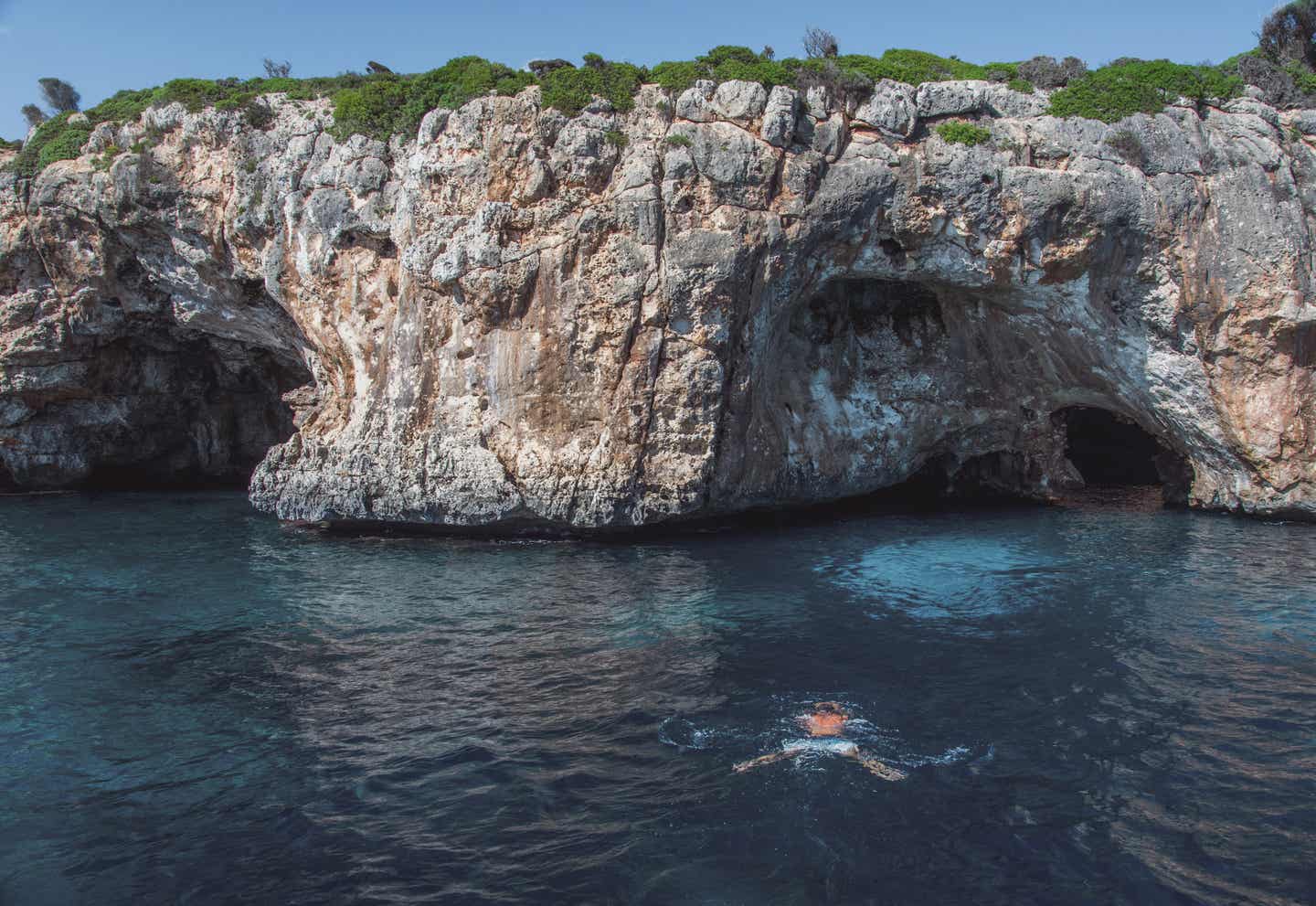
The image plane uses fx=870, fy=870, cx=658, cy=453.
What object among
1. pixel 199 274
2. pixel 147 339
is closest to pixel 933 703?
pixel 199 274

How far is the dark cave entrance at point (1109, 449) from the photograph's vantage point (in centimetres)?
3706

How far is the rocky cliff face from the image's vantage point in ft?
79.7

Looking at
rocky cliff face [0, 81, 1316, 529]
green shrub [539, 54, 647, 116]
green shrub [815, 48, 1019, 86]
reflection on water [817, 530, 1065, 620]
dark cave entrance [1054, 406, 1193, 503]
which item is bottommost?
reflection on water [817, 530, 1065, 620]

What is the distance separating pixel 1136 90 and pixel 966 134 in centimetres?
575

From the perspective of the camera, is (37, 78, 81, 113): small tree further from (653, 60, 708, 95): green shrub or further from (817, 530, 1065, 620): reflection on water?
(817, 530, 1065, 620): reflection on water

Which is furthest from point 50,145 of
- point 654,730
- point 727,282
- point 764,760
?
point 764,760

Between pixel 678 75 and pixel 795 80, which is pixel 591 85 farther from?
pixel 795 80

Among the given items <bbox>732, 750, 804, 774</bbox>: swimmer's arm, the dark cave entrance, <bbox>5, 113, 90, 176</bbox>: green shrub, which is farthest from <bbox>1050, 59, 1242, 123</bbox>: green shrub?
<bbox>5, 113, 90, 176</bbox>: green shrub

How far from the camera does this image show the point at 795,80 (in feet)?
81.8

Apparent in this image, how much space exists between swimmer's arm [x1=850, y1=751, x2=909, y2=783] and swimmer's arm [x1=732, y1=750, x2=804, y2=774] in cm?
84

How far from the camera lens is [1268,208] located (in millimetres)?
24688

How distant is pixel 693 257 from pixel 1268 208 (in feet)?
54.0

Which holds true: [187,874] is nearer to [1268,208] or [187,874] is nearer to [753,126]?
[753,126]

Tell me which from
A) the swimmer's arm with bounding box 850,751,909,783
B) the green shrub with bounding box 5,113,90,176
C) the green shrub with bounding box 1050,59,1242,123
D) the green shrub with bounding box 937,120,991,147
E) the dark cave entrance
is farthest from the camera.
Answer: the dark cave entrance
